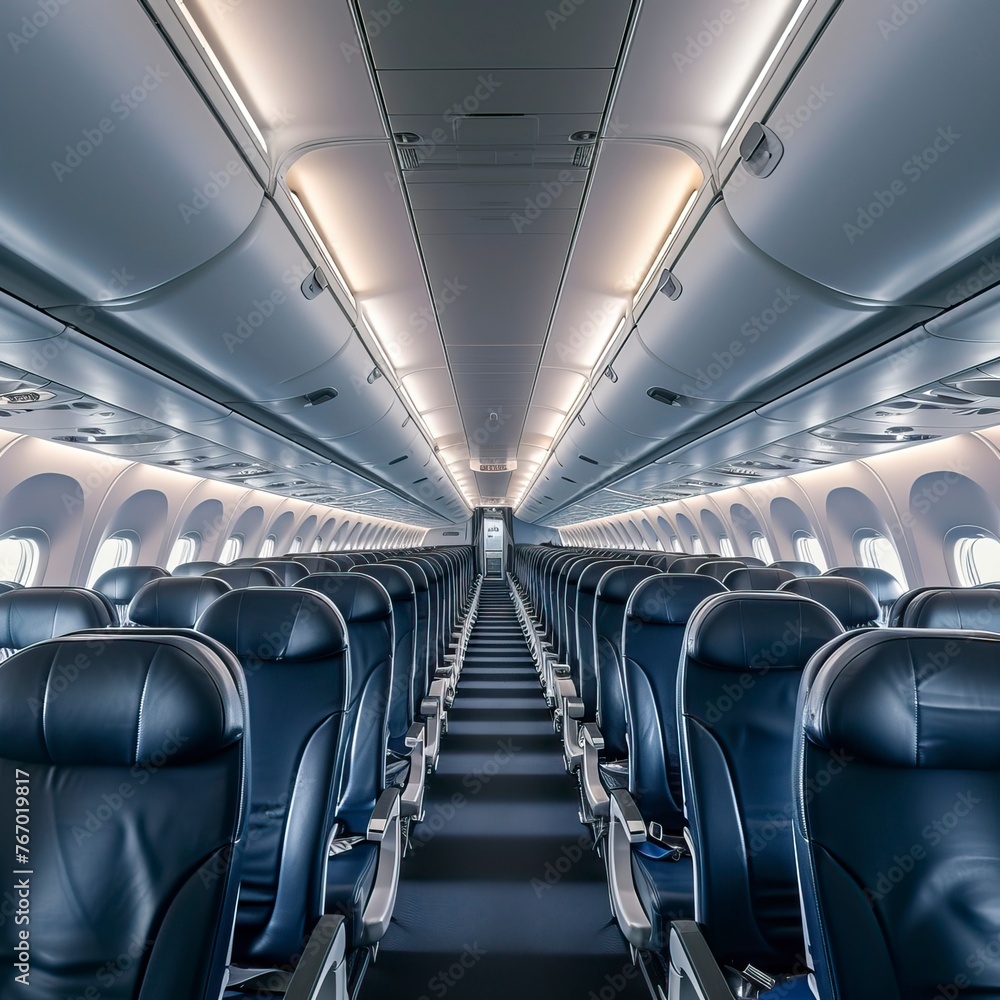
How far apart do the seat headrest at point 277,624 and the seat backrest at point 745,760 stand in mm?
1338

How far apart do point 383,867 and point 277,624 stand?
1.05 meters

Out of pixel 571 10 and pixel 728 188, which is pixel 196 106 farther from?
pixel 728 188

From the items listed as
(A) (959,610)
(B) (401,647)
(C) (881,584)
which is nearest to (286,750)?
(B) (401,647)

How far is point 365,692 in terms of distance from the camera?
117 inches

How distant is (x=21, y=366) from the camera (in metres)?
3.01

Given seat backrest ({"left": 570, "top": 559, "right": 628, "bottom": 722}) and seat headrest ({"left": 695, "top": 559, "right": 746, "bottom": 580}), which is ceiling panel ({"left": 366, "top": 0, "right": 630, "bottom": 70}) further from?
seat headrest ({"left": 695, "top": 559, "right": 746, "bottom": 580})

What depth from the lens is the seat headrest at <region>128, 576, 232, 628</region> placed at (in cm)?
331

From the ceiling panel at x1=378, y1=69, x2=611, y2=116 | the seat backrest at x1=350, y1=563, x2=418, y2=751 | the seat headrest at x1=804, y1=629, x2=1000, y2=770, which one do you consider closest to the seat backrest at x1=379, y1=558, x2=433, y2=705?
the seat backrest at x1=350, y1=563, x2=418, y2=751

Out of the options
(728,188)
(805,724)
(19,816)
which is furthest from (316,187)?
(805,724)

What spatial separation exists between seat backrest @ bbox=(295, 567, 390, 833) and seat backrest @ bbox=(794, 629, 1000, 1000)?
2052 millimetres

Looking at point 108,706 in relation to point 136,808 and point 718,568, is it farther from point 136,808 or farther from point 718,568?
point 718,568

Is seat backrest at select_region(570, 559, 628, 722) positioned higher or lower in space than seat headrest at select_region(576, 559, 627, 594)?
lower

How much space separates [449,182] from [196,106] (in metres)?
1.40

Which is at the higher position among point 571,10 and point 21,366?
point 571,10
